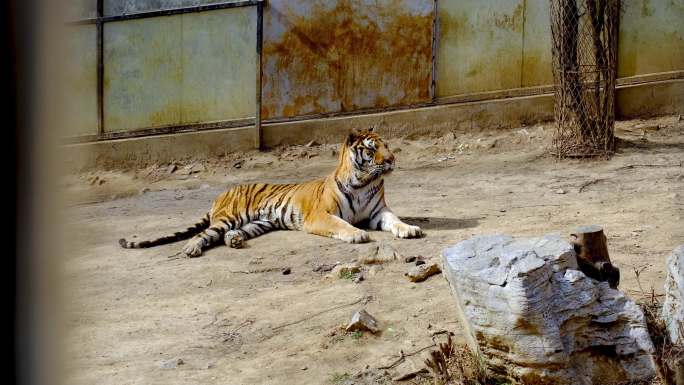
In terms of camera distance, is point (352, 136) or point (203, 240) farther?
point (352, 136)

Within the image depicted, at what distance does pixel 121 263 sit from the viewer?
6145 mm

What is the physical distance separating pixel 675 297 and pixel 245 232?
143 inches

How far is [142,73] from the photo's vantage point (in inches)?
370

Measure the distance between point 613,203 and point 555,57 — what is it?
210 centimetres

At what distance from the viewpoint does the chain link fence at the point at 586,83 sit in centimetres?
804

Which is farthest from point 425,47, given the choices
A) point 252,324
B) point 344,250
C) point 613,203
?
point 252,324

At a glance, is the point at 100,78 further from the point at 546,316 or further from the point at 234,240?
the point at 546,316

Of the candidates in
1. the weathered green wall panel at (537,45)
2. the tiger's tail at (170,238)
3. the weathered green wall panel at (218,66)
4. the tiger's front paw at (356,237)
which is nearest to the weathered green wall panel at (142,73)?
the weathered green wall panel at (218,66)

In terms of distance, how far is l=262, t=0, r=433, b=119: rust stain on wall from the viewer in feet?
30.7

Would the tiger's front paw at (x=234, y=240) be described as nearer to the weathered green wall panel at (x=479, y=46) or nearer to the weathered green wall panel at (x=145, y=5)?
the weathered green wall panel at (x=145, y=5)

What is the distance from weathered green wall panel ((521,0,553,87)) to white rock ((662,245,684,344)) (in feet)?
19.3

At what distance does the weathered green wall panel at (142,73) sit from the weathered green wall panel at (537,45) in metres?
3.64

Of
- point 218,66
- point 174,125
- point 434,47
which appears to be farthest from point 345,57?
point 174,125

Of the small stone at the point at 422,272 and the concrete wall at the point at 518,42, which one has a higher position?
the concrete wall at the point at 518,42
